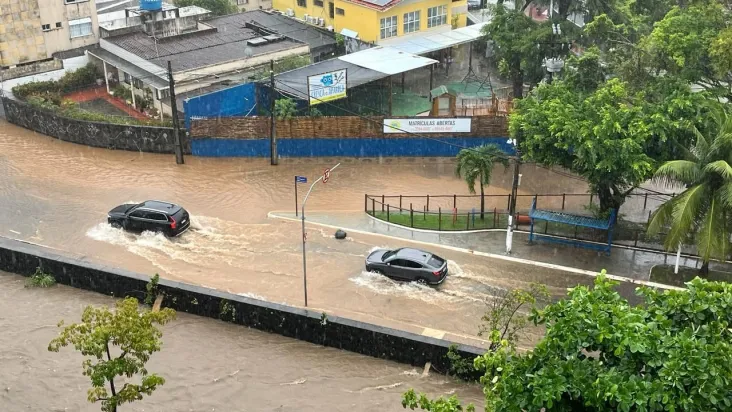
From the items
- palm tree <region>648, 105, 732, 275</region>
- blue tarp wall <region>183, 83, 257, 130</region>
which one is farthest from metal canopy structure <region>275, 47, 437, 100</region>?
palm tree <region>648, 105, 732, 275</region>

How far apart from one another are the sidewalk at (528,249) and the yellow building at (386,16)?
1720cm

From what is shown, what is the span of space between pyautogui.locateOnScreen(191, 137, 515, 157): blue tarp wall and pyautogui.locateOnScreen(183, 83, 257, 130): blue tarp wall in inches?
64.5

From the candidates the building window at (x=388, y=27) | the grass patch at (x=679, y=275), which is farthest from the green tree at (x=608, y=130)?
the building window at (x=388, y=27)

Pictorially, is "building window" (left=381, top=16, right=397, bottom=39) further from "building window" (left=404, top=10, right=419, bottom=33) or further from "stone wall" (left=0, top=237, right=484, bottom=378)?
"stone wall" (left=0, top=237, right=484, bottom=378)

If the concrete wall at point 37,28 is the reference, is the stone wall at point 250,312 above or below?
below

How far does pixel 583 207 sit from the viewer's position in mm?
31172

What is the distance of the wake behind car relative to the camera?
25453 millimetres

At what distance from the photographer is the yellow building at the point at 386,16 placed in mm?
44219

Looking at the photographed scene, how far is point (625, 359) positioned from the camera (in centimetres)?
1216

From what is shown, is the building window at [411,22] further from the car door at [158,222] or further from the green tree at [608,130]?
the car door at [158,222]

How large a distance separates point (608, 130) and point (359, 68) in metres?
17.0

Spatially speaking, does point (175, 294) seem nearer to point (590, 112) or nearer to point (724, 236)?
point (590, 112)

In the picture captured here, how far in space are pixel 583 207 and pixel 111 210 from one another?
62.5 ft

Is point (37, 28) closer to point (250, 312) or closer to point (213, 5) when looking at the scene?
point (213, 5)
